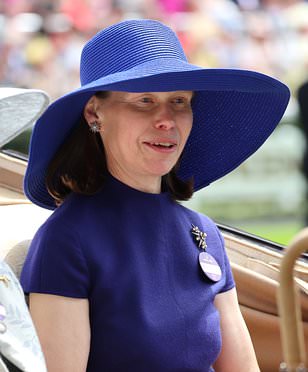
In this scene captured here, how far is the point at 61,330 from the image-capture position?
215 centimetres

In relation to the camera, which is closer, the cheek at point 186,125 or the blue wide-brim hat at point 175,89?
the blue wide-brim hat at point 175,89

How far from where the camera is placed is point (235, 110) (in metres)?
2.60

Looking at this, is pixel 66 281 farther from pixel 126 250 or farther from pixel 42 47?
pixel 42 47

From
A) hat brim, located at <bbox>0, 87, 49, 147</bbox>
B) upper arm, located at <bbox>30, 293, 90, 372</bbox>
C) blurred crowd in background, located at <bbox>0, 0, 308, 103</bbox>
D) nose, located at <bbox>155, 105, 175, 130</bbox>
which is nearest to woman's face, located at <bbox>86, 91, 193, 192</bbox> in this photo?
nose, located at <bbox>155, 105, 175, 130</bbox>

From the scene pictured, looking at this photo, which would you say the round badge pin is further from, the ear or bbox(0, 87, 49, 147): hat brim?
bbox(0, 87, 49, 147): hat brim

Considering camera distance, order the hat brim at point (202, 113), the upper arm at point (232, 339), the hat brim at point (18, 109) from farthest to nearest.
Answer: the upper arm at point (232, 339), the hat brim at point (202, 113), the hat brim at point (18, 109)

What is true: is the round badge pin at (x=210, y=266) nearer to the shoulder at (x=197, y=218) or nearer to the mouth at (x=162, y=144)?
the shoulder at (x=197, y=218)

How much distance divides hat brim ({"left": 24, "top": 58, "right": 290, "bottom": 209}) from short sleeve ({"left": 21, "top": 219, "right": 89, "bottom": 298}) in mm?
211

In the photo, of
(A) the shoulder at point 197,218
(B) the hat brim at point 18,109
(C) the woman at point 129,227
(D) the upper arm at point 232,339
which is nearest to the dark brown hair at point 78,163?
(C) the woman at point 129,227

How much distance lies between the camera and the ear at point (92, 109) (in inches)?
92.7

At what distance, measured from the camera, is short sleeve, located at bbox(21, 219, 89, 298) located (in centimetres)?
217

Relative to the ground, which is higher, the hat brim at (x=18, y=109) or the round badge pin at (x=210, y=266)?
the hat brim at (x=18, y=109)

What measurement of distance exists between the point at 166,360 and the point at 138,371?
6 cm

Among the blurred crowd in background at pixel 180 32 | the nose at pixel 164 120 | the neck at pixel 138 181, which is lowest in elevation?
the blurred crowd in background at pixel 180 32
